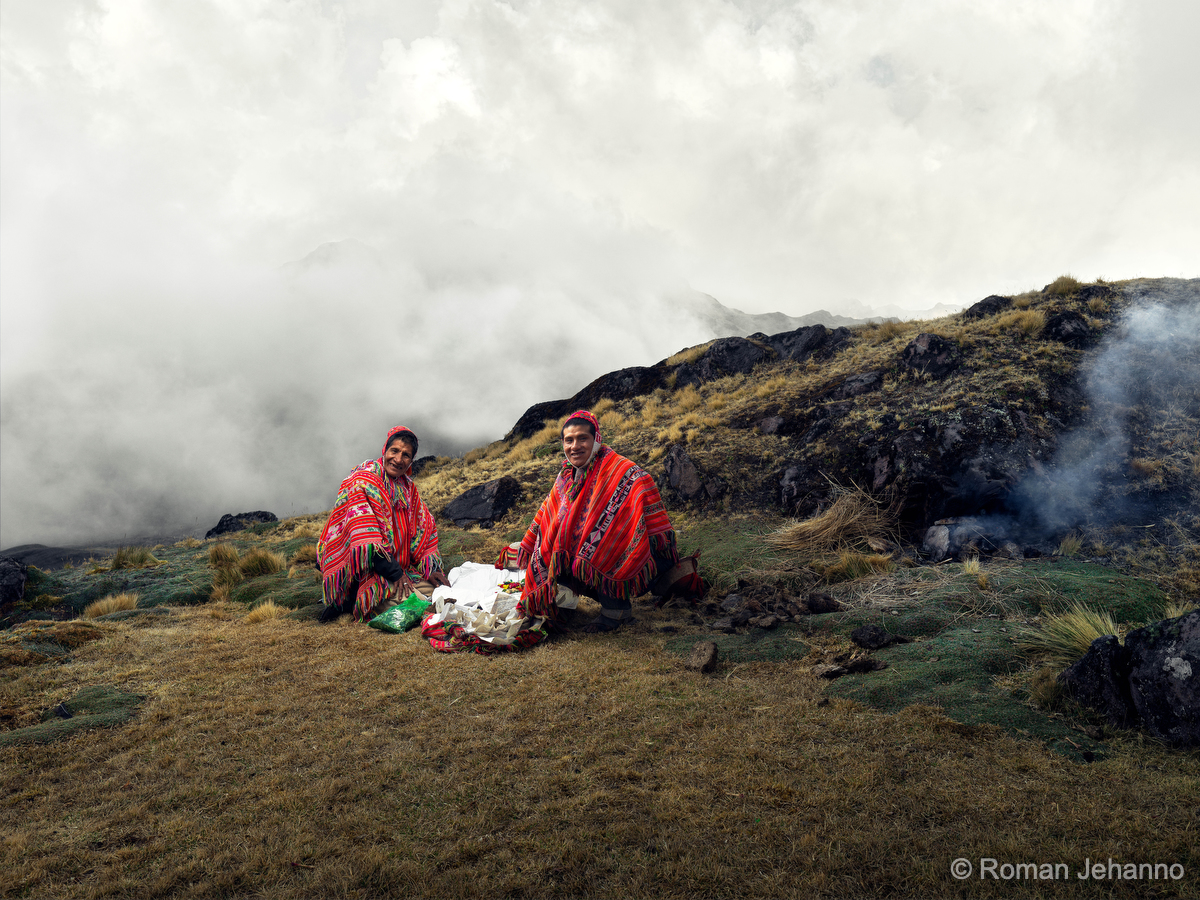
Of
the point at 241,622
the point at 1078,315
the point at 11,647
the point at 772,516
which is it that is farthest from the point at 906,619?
the point at 1078,315

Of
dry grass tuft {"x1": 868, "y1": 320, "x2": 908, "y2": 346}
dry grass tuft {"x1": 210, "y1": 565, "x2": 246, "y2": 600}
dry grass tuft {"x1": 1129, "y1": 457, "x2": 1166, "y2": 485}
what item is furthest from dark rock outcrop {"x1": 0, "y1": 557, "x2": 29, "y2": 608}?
dry grass tuft {"x1": 868, "y1": 320, "x2": 908, "y2": 346}

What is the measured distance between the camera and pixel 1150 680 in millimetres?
3166

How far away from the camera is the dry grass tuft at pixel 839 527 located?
25.8ft

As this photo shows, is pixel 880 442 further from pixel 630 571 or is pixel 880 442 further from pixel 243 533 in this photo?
pixel 243 533

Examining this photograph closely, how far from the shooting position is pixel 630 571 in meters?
6.11

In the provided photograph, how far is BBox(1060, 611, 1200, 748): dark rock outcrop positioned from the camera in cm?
299

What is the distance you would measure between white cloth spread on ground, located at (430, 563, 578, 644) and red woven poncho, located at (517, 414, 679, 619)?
0.20 metres

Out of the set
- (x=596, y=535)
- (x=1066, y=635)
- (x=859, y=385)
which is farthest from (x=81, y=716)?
(x=859, y=385)

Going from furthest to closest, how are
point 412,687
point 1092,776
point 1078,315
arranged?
1. point 1078,315
2. point 412,687
3. point 1092,776

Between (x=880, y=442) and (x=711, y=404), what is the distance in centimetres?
637

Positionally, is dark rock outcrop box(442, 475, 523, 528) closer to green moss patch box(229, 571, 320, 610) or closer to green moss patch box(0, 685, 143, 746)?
green moss patch box(229, 571, 320, 610)

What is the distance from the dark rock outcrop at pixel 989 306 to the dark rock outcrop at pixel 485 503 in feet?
40.2

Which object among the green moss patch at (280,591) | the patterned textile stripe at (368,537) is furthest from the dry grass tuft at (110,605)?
the patterned textile stripe at (368,537)

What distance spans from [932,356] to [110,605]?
47.3 feet
